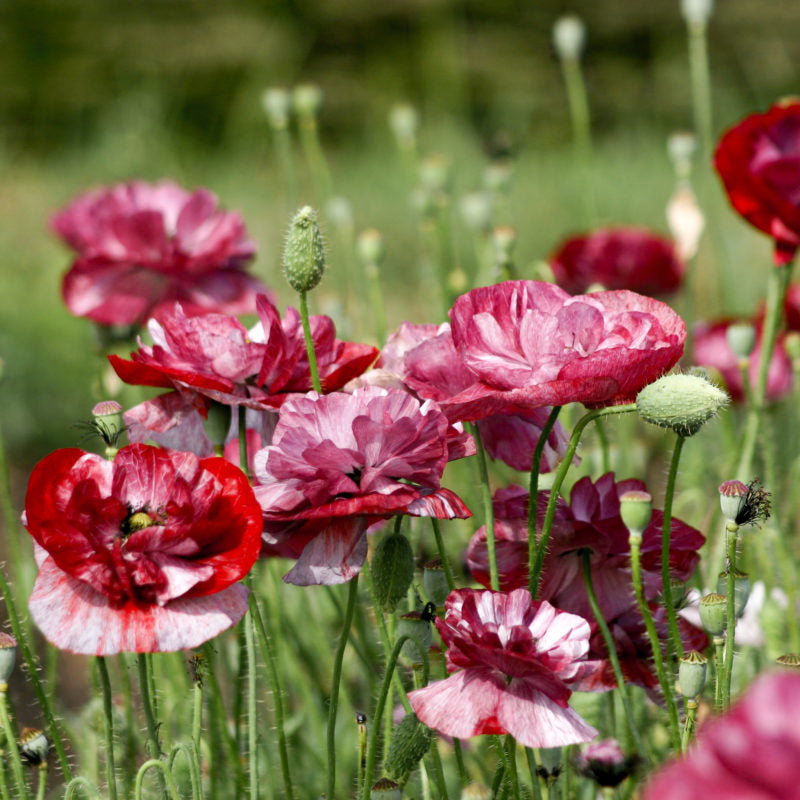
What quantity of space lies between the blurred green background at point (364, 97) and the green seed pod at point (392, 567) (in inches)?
88.9

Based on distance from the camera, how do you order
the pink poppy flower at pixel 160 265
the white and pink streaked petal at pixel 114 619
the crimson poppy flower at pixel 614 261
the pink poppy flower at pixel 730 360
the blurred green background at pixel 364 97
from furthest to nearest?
the blurred green background at pixel 364 97 → the crimson poppy flower at pixel 614 261 → the pink poppy flower at pixel 730 360 → the pink poppy flower at pixel 160 265 → the white and pink streaked petal at pixel 114 619

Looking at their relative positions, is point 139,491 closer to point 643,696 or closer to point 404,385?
point 404,385

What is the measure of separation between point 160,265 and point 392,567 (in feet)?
2.45

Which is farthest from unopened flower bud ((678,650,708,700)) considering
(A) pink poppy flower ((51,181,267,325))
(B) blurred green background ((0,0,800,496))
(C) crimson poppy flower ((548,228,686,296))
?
(B) blurred green background ((0,0,800,496))

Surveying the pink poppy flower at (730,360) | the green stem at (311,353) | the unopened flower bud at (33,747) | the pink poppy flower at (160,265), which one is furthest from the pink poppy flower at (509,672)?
the pink poppy flower at (730,360)

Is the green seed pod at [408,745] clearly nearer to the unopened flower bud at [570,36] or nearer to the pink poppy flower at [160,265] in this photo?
the pink poppy flower at [160,265]

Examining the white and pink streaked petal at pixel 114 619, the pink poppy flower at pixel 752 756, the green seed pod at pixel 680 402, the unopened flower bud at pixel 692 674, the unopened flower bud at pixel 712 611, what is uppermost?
the green seed pod at pixel 680 402

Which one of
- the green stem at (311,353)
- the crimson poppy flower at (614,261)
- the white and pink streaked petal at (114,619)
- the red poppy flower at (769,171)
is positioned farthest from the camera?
the crimson poppy flower at (614,261)

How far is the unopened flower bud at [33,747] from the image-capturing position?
0.71 m

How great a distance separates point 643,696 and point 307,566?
54cm

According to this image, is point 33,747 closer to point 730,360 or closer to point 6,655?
point 6,655

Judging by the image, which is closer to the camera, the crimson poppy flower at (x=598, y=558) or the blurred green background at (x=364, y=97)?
the crimson poppy flower at (x=598, y=558)

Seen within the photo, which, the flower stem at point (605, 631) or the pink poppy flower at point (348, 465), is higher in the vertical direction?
the pink poppy flower at point (348, 465)

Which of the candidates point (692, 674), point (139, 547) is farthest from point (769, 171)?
point (139, 547)
